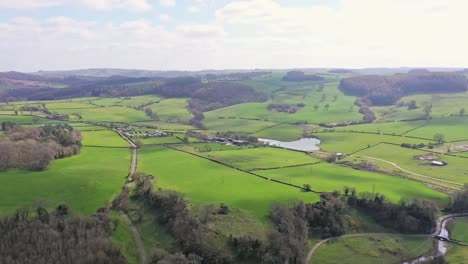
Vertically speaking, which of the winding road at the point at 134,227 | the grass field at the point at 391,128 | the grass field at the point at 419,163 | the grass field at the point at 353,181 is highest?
the grass field at the point at 391,128

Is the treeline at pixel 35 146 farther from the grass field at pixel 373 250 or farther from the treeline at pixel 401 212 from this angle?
the treeline at pixel 401 212

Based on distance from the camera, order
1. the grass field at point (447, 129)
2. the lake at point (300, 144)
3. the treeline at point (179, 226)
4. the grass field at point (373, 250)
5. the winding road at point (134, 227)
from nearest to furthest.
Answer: the treeline at point (179, 226)
the winding road at point (134, 227)
the grass field at point (373, 250)
the lake at point (300, 144)
the grass field at point (447, 129)

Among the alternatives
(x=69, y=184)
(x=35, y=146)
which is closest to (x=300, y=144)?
(x=69, y=184)

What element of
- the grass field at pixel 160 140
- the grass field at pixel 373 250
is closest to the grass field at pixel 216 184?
the grass field at pixel 373 250

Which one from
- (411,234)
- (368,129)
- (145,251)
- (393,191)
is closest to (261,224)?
(145,251)

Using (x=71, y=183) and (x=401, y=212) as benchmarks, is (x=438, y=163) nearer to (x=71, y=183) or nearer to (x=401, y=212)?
(x=401, y=212)

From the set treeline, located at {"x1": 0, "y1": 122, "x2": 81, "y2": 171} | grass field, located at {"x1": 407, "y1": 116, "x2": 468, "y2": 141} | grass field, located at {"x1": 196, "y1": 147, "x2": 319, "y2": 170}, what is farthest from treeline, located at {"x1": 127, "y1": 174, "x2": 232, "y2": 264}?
grass field, located at {"x1": 407, "y1": 116, "x2": 468, "y2": 141}

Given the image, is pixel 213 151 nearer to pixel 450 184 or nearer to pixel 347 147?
pixel 347 147
